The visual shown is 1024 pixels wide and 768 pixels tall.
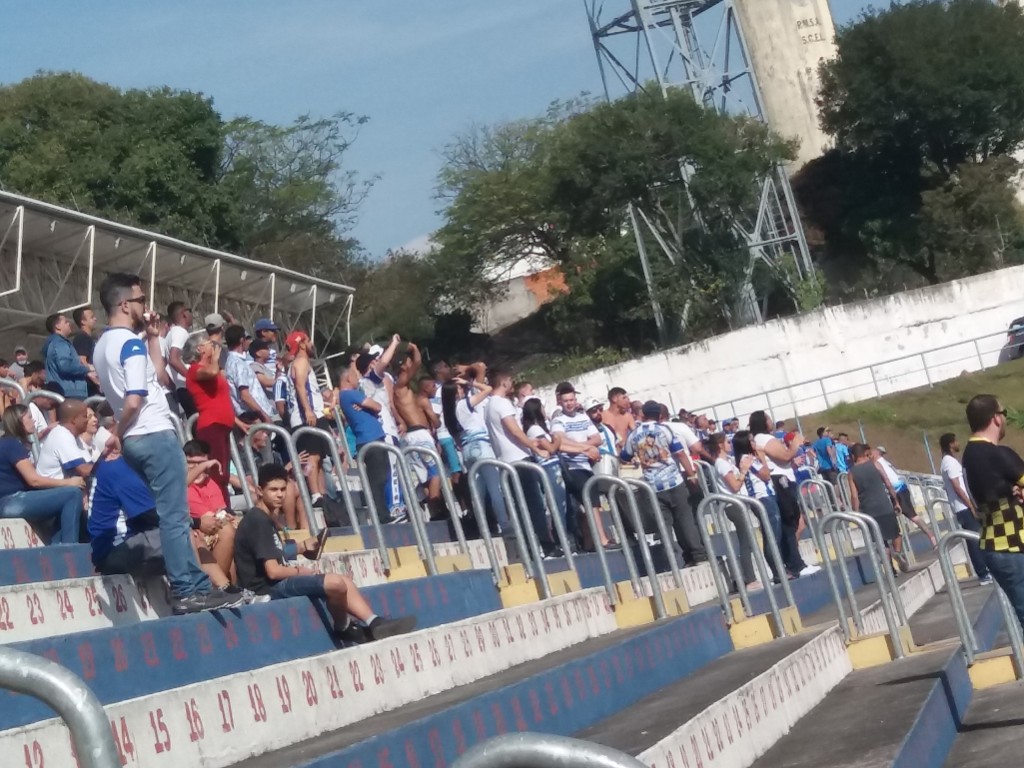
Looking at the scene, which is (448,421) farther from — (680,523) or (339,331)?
(339,331)

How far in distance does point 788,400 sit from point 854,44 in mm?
18144

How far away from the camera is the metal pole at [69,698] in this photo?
2.63 metres

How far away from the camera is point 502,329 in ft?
195

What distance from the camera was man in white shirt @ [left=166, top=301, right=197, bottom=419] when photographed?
11391mm

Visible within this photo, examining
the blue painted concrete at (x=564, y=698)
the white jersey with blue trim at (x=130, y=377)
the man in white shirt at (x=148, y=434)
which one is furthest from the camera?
the white jersey with blue trim at (x=130, y=377)

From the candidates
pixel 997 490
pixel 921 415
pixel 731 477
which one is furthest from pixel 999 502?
pixel 921 415

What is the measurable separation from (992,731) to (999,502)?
1252mm

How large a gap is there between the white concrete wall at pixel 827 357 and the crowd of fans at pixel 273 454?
2398 cm

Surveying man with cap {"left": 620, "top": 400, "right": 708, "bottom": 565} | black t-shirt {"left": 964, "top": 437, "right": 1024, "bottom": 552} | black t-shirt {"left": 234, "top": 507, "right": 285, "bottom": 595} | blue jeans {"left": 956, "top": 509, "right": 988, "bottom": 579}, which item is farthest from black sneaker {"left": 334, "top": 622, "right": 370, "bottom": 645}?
→ blue jeans {"left": 956, "top": 509, "right": 988, "bottom": 579}

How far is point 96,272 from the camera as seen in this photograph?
26281 millimetres

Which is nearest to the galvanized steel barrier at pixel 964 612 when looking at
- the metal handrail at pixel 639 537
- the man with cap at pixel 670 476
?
the metal handrail at pixel 639 537

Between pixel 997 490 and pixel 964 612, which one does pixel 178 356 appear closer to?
pixel 964 612

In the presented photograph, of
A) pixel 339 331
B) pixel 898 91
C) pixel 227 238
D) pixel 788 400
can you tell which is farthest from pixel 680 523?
pixel 898 91

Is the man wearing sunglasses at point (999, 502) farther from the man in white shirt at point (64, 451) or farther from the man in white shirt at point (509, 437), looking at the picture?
the man in white shirt at point (64, 451)
